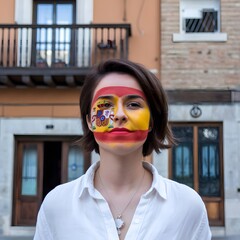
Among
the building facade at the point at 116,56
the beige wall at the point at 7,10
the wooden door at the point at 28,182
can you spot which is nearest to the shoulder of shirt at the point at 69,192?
the building facade at the point at 116,56

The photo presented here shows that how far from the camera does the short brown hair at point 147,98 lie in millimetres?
1695

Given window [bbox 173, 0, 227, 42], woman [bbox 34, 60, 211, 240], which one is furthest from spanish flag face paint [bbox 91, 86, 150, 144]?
window [bbox 173, 0, 227, 42]

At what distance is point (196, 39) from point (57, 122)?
3.72 m

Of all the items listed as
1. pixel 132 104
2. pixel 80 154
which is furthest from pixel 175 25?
pixel 132 104

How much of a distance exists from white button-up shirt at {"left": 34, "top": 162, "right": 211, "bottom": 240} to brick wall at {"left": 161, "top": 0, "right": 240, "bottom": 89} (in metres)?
8.74

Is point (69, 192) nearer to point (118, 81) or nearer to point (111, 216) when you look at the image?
point (111, 216)

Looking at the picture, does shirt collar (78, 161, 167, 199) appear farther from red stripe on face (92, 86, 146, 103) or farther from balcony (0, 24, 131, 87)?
balcony (0, 24, 131, 87)

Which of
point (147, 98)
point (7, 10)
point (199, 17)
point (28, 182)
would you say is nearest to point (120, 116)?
point (147, 98)

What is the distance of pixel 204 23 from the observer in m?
10.5

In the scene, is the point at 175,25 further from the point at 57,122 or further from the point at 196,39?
the point at 57,122

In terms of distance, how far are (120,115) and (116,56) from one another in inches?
341

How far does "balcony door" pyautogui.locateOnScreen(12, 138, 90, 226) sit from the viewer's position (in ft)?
34.2

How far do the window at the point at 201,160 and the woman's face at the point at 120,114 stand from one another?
28.0 ft

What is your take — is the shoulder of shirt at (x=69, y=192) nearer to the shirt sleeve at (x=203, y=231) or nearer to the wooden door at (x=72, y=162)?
the shirt sleeve at (x=203, y=231)
